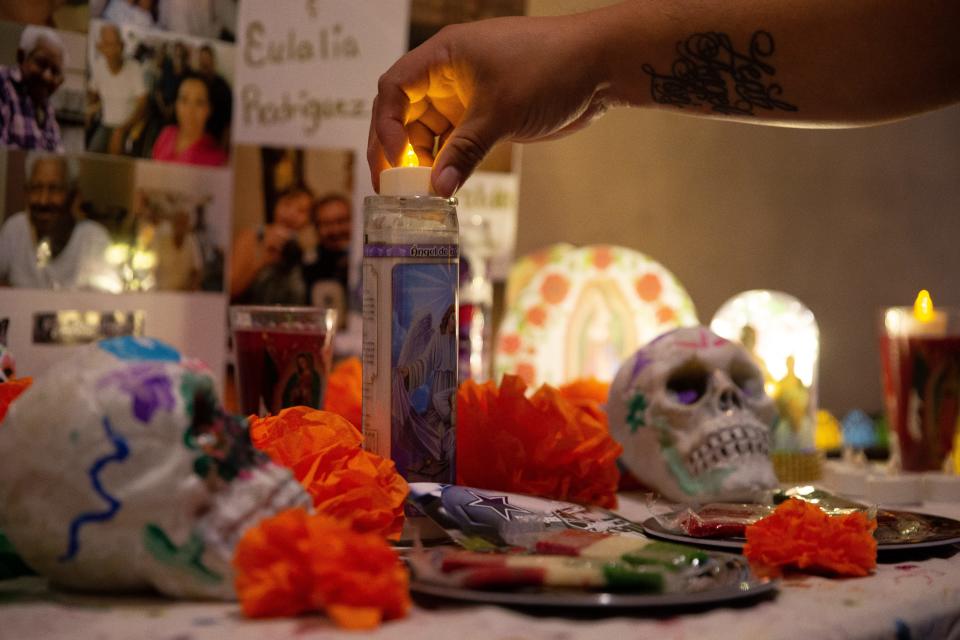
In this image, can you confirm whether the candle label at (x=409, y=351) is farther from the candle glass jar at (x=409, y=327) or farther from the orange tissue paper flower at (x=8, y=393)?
the orange tissue paper flower at (x=8, y=393)

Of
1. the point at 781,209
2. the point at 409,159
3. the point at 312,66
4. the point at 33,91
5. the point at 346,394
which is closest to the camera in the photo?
the point at 409,159

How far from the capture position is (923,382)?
4.27 feet

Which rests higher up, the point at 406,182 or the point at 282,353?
the point at 406,182

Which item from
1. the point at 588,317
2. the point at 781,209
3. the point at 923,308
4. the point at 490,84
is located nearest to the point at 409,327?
the point at 490,84

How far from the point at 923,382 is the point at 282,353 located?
832mm

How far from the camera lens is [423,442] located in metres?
0.76

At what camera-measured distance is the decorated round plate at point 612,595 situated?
558mm

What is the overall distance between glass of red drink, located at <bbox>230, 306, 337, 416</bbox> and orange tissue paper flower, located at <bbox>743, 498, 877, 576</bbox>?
0.43 m

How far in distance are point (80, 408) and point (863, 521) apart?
20.8 inches

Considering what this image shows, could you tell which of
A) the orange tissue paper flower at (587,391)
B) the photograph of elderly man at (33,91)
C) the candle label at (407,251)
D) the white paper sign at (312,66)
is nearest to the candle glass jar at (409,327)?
the candle label at (407,251)

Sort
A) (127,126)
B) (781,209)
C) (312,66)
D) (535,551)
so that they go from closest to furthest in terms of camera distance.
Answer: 1. (535,551)
2. (127,126)
3. (312,66)
4. (781,209)

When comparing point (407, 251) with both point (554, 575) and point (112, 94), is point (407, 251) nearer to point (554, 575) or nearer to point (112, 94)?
point (554, 575)

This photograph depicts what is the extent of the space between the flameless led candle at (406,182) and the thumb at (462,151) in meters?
0.01

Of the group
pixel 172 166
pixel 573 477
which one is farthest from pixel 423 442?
pixel 172 166
